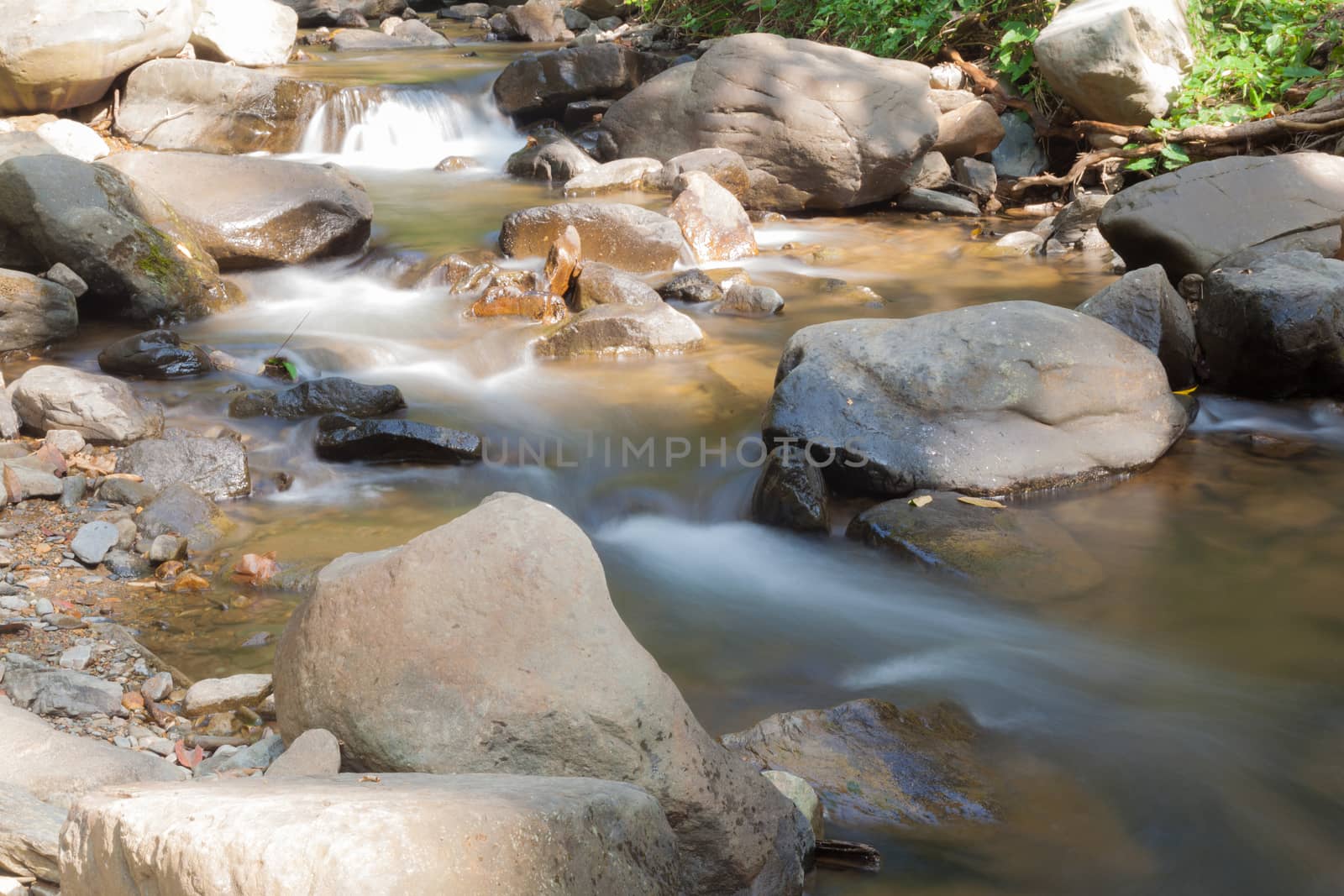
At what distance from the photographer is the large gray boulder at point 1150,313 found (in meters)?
5.83

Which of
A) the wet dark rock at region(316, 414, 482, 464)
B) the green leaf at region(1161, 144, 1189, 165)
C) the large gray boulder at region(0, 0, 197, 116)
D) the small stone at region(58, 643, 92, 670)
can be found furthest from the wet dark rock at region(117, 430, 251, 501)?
the green leaf at region(1161, 144, 1189, 165)

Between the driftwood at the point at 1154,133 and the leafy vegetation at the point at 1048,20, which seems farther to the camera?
the leafy vegetation at the point at 1048,20

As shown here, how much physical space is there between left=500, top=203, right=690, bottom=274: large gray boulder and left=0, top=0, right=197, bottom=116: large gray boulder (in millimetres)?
4619

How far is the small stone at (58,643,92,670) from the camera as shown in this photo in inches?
130

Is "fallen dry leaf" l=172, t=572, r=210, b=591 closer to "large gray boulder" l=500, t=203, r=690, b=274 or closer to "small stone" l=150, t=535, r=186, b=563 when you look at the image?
"small stone" l=150, t=535, r=186, b=563

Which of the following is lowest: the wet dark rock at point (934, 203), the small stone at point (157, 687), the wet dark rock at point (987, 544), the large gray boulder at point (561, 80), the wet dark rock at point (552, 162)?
the small stone at point (157, 687)

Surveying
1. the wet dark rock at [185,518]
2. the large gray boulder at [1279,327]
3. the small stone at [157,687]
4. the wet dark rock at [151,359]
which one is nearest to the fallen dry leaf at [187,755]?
the small stone at [157,687]

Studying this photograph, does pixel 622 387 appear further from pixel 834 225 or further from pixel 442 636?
pixel 834 225

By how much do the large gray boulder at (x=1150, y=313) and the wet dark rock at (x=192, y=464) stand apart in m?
4.37

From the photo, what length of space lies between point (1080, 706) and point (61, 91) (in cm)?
1028

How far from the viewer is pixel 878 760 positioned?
3.13 metres

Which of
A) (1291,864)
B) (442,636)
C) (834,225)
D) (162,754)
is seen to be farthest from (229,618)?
(834,225)

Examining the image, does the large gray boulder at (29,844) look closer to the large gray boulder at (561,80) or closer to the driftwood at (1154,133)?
the driftwood at (1154,133)

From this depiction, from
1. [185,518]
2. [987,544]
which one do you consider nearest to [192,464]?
[185,518]
